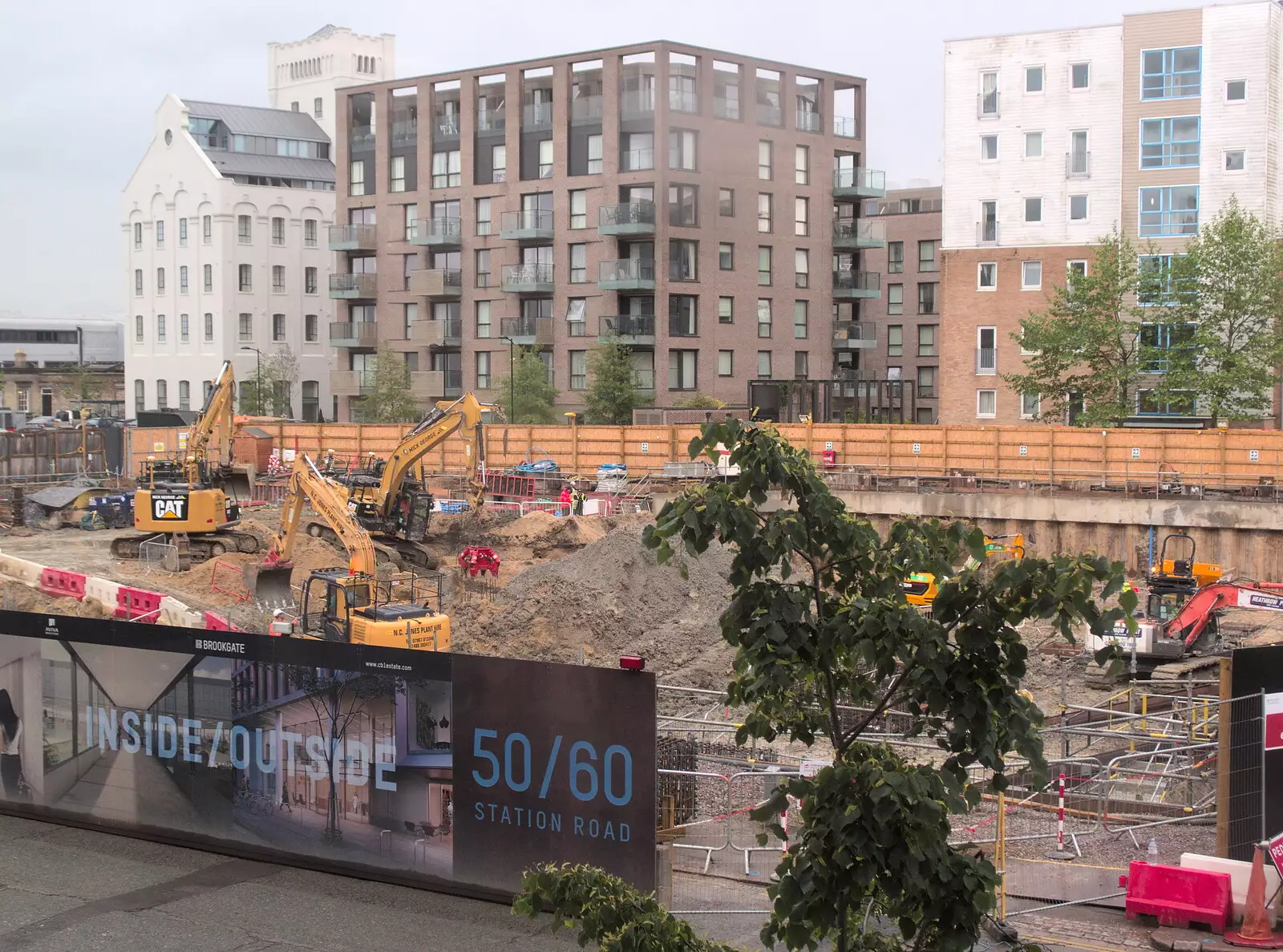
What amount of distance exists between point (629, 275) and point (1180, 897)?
62295 millimetres

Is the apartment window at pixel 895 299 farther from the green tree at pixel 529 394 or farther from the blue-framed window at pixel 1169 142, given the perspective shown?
the blue-framed window at pixel 1169 142

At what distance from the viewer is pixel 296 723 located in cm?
1495

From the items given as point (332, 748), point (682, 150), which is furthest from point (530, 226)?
point (332, 748)

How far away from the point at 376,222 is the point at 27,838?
70841 millimetres

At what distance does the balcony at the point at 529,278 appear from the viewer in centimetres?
7712

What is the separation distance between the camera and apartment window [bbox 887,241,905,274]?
9425cm

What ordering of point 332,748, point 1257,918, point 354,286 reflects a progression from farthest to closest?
point 354,286 < point 332,748 < point 1257,918

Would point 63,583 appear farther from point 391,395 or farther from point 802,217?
point 802,217

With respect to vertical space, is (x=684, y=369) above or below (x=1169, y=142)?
below

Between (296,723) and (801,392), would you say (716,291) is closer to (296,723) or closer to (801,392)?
(801,392)

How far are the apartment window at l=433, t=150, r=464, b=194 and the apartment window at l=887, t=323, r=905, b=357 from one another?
30651 mm

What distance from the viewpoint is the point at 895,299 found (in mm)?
93938

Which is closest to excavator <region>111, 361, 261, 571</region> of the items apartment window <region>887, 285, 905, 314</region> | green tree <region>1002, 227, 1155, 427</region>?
green tree <region>1002, 227, 1155, 427</region>

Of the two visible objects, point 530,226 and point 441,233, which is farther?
point 441,233
